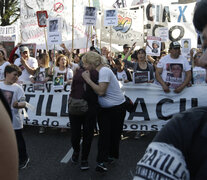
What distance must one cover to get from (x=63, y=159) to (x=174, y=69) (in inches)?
109

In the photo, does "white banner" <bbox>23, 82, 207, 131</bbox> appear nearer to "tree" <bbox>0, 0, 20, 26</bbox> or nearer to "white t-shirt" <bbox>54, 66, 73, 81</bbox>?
"white t-shirt" <bbox>54, 66, 73, 81</bbox>

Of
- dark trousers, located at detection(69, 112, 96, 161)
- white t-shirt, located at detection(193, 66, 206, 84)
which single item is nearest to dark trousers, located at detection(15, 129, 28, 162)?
dark trousers, located at detection(69, 112, 96, 161)

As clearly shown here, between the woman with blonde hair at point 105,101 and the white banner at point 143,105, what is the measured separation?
176 cm

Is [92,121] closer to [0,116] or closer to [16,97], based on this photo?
[16,97]

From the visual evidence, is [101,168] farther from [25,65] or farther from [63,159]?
[25,65]

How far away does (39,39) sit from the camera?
11.5m

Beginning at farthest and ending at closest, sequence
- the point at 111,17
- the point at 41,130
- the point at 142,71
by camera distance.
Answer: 1. the point at 111,17
2. the point at 41,130
3. the point at 142,71

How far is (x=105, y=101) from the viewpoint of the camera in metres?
4.37

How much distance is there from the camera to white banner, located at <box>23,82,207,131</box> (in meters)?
6.15

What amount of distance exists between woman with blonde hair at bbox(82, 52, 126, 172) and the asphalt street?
0.76 feet

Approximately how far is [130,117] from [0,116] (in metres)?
5.42

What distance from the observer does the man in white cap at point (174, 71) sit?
6.00m

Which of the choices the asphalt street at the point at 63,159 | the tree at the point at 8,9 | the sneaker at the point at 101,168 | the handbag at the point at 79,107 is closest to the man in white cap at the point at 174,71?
A: the asphalt street at the point at 63,159

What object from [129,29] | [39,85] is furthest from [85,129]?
[129,29]
